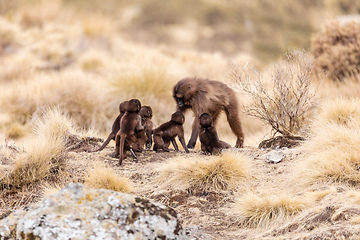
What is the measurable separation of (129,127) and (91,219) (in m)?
2.41

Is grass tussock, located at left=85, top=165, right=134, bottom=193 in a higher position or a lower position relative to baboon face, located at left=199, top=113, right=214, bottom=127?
lower

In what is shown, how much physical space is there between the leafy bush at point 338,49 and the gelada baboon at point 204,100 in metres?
4.16

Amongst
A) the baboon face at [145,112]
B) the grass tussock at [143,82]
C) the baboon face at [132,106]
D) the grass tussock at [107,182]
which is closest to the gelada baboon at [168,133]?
the baboon face at [145,112]

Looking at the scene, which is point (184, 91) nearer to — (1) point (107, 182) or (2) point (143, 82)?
(1) point (107, 182)

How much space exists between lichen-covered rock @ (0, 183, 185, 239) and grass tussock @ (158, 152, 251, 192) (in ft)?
4.83

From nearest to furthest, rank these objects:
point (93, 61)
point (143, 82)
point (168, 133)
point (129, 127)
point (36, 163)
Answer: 1. point (36, 163)
2. point (129, 127)
3. point (168, 133)
4. point (143, 82)
5. point (93, 61)

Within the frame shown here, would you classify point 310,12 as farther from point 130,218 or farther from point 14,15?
point 130,218

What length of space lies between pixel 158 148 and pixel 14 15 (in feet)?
49.4

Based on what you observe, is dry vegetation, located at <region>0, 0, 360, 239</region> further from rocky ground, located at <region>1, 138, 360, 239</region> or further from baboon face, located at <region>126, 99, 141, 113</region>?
baboon face, located at <region>126, 99, 141, 113</region>

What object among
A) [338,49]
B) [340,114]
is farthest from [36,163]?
[338,49]

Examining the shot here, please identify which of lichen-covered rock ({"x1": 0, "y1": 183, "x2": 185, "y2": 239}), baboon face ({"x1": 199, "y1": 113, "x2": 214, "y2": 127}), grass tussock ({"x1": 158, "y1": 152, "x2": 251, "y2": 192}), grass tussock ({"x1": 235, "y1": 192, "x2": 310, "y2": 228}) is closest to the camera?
lichen-covered rock ({"x1": 0, "y1": 183, "x2": 185, "y2": 239})

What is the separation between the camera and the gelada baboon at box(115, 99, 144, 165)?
580cm

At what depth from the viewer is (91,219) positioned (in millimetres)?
3508

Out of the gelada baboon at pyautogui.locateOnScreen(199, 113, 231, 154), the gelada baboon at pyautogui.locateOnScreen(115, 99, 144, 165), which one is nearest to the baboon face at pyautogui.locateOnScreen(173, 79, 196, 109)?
the gelada baboon at pyautogui.locateOnScreen(199, 113, 231, 154)
